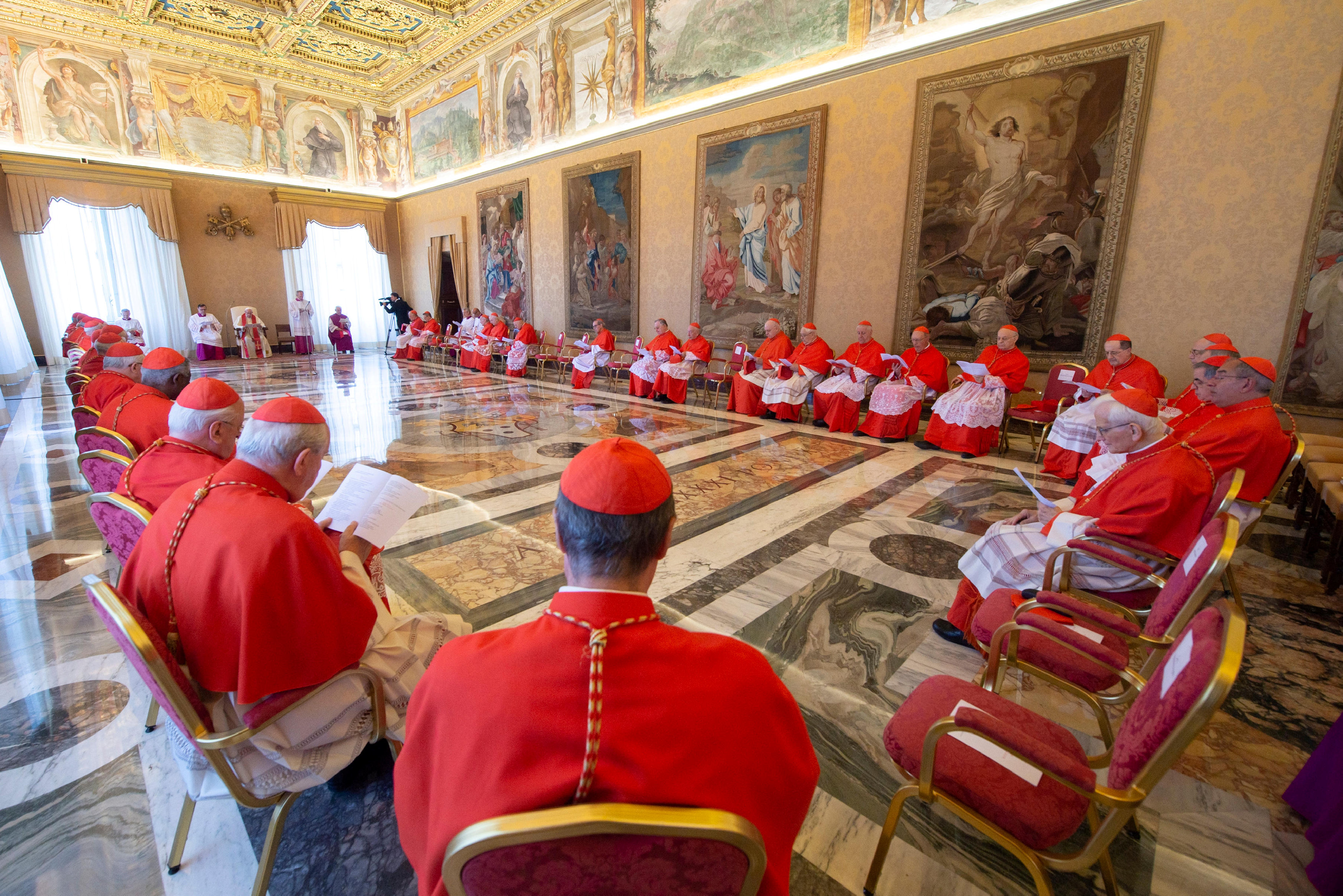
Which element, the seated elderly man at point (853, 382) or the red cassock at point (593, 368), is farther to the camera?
the red cassock at point (593, 368)

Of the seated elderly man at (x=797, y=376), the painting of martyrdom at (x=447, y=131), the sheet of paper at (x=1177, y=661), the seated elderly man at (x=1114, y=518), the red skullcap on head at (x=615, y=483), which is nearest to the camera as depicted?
the red skullcap on head at (x=615, y=483)

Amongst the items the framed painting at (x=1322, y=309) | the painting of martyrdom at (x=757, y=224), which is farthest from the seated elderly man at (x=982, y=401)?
the painting of martyrdom at (x=757, y=224)

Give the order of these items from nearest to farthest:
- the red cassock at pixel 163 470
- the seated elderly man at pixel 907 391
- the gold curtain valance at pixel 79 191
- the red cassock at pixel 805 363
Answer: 1. the red cassock at pixel 163 470
2. the seated elderly man at pixel 907 391
3. the red cassock at pixel 805 363
4. the gold curtain valance at pixel 79 191

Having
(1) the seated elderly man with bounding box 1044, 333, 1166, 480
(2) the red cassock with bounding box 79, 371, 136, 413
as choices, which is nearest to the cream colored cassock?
(2) the red cassock with bounding box 79, 371, 136, 413

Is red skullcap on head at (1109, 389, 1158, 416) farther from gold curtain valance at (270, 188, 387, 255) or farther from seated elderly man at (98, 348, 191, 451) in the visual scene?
gold curtain valance at (270, 188, 387, 255)

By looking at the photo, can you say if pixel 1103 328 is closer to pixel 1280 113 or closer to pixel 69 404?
pixel 1280 113

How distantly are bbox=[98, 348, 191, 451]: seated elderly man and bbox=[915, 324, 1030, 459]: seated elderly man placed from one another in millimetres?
6843

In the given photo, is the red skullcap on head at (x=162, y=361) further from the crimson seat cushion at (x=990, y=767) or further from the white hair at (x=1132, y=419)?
the white hair at (x=1132, y=419)

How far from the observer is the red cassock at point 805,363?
8242 mm

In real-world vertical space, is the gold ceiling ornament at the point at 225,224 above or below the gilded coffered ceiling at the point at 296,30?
below

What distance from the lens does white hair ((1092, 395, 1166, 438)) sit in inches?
101

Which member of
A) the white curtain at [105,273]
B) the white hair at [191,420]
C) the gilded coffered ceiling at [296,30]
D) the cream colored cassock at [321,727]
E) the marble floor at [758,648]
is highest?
the gilded coffered ceiling at [296,30]

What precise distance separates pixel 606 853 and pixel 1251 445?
418 cm

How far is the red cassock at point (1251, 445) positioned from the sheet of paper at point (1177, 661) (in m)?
2.56
